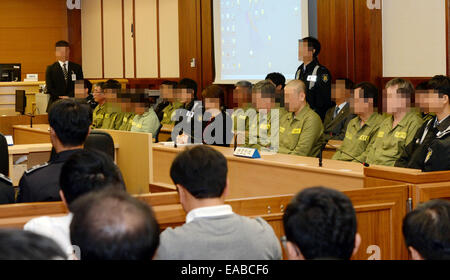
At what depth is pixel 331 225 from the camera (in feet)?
5.37

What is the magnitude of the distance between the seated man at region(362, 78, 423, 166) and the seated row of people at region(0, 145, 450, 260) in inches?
106

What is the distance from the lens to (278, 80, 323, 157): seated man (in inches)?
211

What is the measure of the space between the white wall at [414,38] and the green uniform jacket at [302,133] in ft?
6.03

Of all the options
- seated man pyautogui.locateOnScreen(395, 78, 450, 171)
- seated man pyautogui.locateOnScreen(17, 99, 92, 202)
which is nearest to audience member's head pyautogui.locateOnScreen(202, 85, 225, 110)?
seated man pyautogui.locateOnScreen(395, 78, 450, 171)

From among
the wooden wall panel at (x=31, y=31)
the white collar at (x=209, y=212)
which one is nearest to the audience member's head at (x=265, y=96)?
the white collar at (x=209, y=212)

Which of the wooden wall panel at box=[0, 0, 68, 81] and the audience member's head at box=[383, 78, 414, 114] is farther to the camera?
the wooden wall panel at box=[0, 0, 68, 81]

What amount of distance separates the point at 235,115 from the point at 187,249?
4609mm

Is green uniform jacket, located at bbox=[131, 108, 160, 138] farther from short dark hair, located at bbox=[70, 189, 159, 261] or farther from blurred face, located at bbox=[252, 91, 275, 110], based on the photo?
short dark hair, located at bbox=[70, 189, 159, 261]

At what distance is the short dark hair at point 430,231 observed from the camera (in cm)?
168

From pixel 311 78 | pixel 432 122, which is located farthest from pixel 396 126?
pixel 311 78

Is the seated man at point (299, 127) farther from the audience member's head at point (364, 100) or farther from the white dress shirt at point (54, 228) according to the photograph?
the white dress shirt at point (54, 228)

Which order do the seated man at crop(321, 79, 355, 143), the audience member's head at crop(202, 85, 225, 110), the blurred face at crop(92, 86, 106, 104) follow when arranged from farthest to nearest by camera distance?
the blurred face at crop(92, 86, 106, 104)
the seated man at crop(321, 79, 355, 143)
the audience member's head at crop(202, 85, 225, 110)
